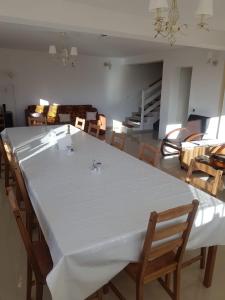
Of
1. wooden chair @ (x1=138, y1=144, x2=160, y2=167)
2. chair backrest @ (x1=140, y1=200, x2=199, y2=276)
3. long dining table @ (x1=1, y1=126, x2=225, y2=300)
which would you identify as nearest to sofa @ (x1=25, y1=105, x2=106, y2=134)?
wooden chair @ (x1=138, y1=144, x2=160, y2=167)

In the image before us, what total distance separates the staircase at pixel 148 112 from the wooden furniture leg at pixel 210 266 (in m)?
6.74

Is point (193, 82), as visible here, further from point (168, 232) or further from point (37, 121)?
point (168, 232)

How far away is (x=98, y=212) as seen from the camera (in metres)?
1.68

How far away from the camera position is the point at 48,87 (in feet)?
27.0

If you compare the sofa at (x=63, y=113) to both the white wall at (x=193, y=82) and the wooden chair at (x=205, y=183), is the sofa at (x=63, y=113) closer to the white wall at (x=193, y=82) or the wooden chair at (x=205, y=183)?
the white wall at (x=193, y=82)

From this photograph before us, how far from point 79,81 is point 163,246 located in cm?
782

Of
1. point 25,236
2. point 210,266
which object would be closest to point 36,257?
point 25,236

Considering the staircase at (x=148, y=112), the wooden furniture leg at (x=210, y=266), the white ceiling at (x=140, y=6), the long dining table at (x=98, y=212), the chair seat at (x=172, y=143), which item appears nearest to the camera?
the long dining table at (x=98, y=212)

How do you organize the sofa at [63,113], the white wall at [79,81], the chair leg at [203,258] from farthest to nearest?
the sofa at [63,113] → the white wall at [79,81] → the chair leg at [203,258]

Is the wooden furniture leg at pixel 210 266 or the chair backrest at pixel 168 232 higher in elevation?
the chair backrest at pixel 168 232

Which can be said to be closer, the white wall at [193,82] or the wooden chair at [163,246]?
the wooden chair at [163,246]

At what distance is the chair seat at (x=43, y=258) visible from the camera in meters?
1.61

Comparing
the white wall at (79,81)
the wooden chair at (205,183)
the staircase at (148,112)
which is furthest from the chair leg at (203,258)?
the white wall at (79,81)

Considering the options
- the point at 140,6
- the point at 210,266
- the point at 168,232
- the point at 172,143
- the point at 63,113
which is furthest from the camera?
the point at 63,113
